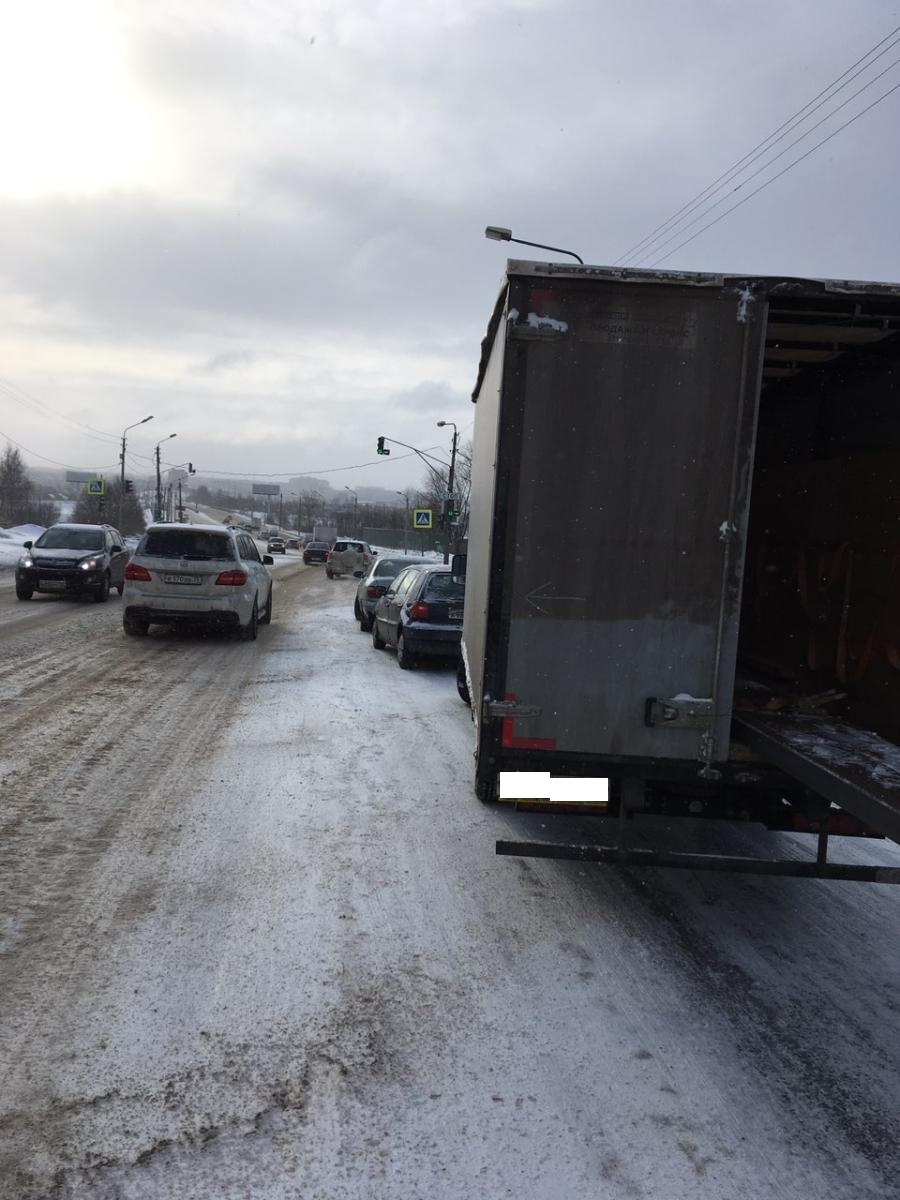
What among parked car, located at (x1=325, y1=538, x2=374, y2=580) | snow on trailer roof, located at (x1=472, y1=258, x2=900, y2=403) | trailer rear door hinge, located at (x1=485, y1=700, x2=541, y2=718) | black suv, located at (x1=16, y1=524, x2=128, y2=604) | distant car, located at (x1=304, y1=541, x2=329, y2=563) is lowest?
distant car, located at (x1=304, y1=541, x2=329, y2=563)

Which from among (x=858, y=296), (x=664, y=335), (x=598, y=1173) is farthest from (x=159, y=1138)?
(x=858, y=296)

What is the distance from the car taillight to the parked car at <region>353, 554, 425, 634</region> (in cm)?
287

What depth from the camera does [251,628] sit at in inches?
551

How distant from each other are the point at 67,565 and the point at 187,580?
7001mm

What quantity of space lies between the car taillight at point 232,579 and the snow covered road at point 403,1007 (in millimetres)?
6867

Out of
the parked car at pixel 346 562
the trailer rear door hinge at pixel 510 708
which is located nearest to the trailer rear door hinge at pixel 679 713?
the trailer rear door hinge at pixel 510 708

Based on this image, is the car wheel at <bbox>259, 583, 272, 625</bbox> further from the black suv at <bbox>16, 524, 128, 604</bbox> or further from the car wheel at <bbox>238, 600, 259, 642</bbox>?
the black suv at <bbox>16, 524, 128, 604</bbox>

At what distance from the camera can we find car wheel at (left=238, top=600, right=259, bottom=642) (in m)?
13.8

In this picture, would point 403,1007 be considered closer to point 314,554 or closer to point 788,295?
point 788,295

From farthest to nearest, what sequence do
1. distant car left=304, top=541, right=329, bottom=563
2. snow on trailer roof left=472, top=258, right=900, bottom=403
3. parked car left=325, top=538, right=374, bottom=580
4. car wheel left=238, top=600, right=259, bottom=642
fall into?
distant car left=304, top=541, right=329, bottom=563, parked car left=325, top=538, right=374, bottom=580, car wheel left=238, top=600, right=259, bottom=642, snow on trailer roof left=472, top=258, right=900, bottom=403

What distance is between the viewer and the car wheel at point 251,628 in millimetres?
13795

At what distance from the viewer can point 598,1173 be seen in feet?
8.28

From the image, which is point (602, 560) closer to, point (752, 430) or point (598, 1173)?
point (752, 430)

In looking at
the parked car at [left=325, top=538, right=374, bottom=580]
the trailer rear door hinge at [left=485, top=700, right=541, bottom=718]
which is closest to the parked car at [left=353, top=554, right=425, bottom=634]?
the trailer rear door hinge at [left=485, top=700, right=541, bottom=718]
